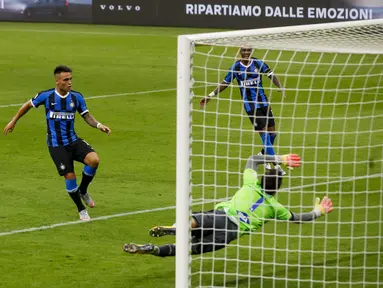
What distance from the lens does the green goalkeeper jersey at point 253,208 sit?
34.6 ft

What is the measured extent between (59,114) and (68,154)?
1.66ft

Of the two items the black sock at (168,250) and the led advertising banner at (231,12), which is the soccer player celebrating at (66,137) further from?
the led advertising banner at (231,12)

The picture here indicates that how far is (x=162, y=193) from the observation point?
48.6 ft

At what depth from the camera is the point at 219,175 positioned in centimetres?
1528

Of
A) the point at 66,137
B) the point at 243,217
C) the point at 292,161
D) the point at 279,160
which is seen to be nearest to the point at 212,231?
the point at 243,217

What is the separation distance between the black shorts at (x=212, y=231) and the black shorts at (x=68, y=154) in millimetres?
3206

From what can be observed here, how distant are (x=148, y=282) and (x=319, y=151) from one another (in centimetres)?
668

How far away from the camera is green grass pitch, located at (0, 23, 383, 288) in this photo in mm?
11258

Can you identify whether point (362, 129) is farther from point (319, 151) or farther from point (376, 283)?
point (376, 283)

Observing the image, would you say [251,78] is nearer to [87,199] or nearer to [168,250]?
[87,199]

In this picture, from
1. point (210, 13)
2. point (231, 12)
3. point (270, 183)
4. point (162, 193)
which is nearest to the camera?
point (270, 183)

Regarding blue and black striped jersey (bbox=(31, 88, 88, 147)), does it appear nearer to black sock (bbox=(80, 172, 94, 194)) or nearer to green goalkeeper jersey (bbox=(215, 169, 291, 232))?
black sock (bbox=(80, 172, 94, 194))

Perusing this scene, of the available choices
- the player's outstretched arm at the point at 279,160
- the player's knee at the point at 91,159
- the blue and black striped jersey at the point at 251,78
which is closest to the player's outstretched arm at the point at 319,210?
the player's outstretched arm at the point at 279,160

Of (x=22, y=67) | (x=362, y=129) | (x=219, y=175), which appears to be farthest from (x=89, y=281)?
(x=22, y=67)
